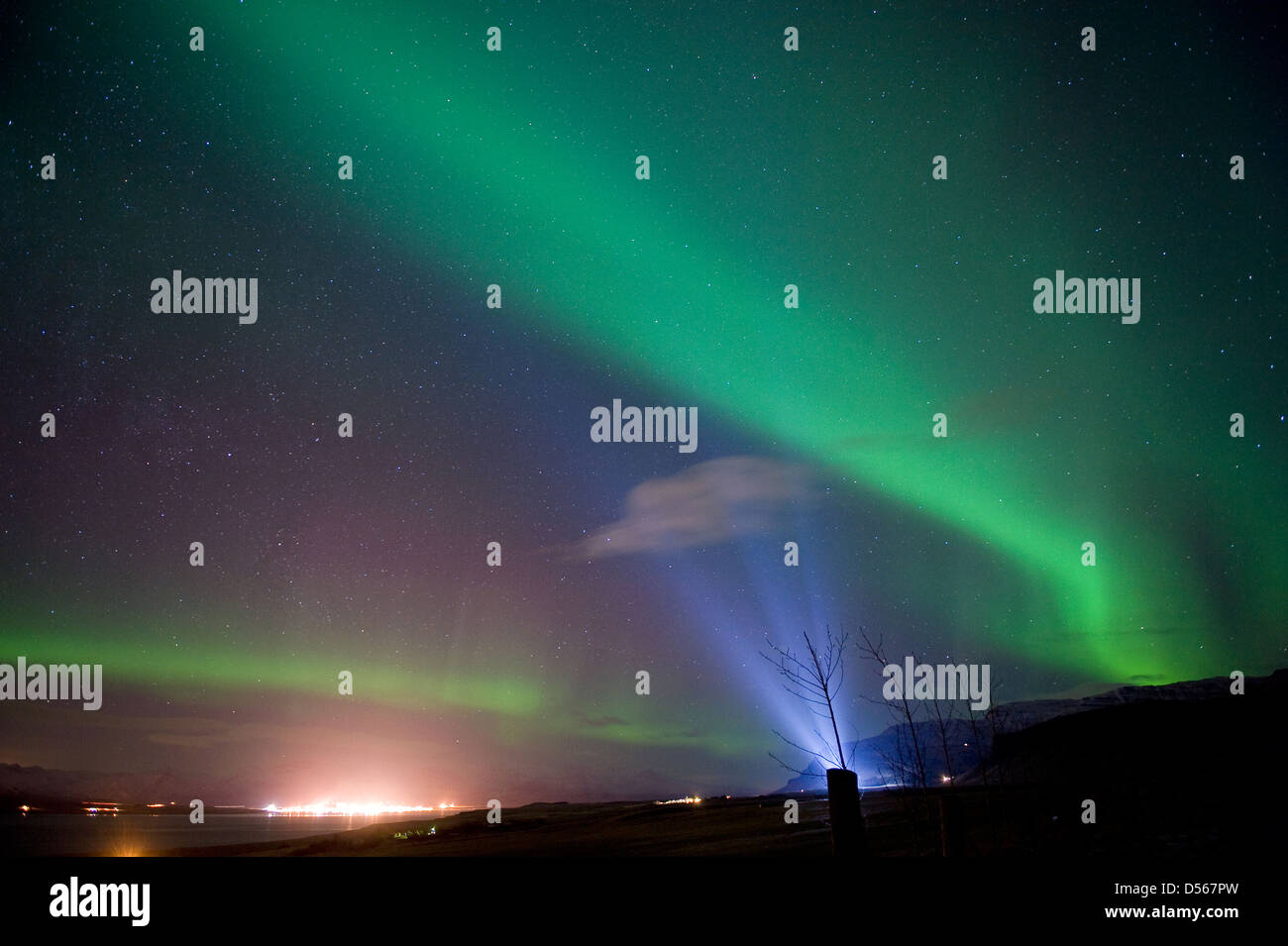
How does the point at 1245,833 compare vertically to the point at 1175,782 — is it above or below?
above

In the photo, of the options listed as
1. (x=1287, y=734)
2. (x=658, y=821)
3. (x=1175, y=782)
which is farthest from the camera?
(x=1287, y=734)

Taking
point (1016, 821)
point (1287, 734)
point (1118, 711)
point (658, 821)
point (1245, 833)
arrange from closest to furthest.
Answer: point (1245, 833) < point (1016, 821) < point (658, 821) < point (1287, 734) < point (1118, 711)
